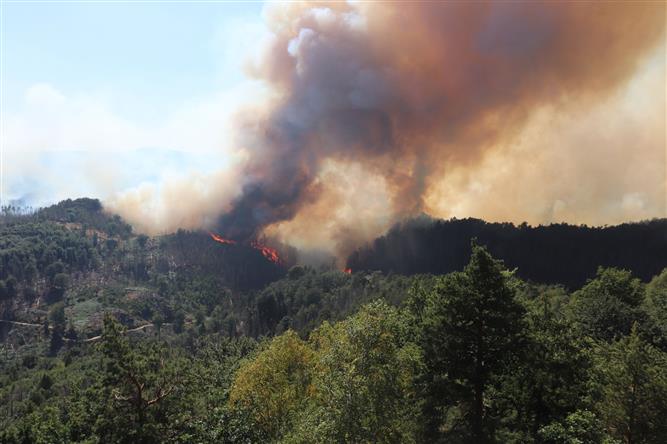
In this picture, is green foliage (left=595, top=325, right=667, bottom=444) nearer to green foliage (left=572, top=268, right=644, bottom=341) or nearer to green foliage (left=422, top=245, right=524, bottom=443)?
green foliage (left=422, top=245, right=524, bottom=443)

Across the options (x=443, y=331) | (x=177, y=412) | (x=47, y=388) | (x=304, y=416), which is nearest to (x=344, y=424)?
(x=304, y=416)

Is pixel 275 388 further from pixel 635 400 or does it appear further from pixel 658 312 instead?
pixel 658 312

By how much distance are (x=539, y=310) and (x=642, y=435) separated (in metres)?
11.4

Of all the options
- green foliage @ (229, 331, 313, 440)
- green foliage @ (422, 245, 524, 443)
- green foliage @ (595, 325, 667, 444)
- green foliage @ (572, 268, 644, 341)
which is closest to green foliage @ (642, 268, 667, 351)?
green foliage @ (572, 268, 644, 341)

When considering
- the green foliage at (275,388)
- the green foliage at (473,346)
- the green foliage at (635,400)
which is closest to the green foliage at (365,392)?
the green foliage at (473,346)

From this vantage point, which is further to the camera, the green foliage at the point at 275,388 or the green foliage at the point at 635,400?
the green foliage at the point at 275,388

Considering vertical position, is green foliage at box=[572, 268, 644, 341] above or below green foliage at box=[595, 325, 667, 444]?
above

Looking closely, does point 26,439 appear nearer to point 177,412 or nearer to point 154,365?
point 154,365

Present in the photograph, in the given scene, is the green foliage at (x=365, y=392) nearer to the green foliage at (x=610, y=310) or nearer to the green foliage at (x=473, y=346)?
the green foliage at (x=473, y=346)

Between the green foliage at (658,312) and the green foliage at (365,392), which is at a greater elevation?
the green foliage at (658,312)

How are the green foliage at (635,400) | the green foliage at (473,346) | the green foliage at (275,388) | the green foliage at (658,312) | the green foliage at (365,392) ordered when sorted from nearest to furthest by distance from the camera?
the green foliage at (365,392) → the green foliage at (635,400) → the green foliage at (473,346) → the green foliage at (275,388) → the green foliage at (658,312)

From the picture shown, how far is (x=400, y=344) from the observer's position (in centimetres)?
5025

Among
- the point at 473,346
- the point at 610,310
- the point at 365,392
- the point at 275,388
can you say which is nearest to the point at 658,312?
the point at 610,310

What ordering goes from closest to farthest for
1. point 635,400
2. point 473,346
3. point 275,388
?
point 635,400 → point 473,346 → point 275,388
